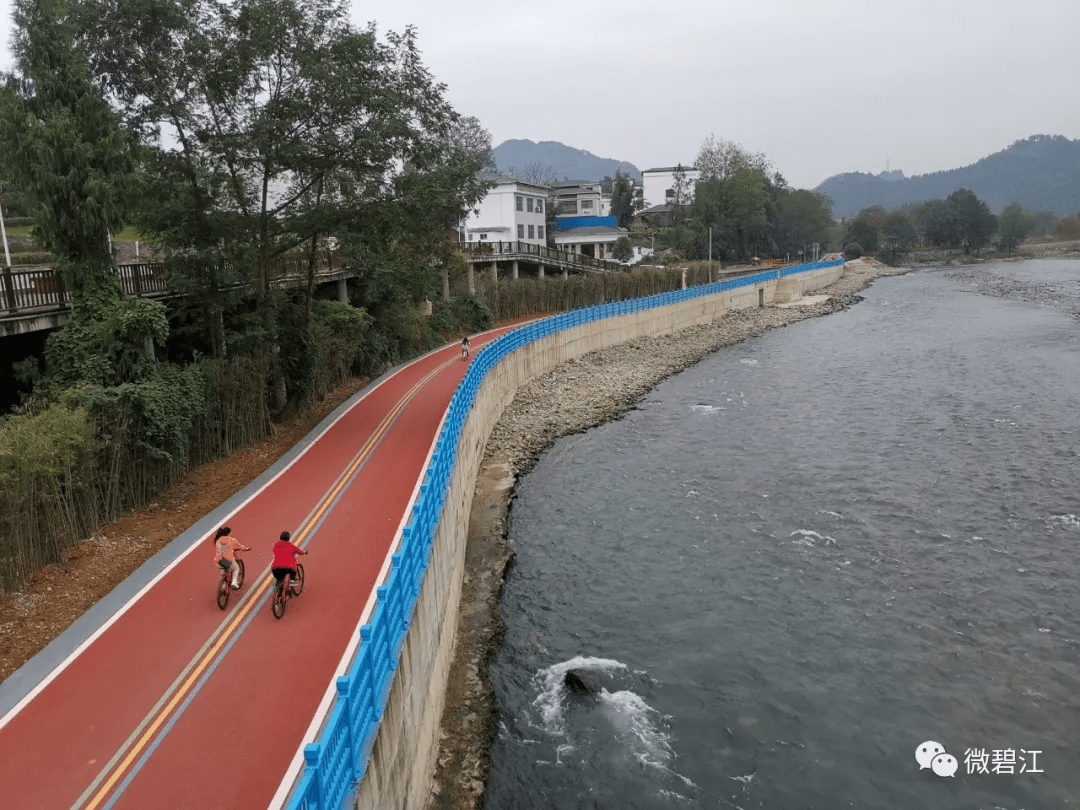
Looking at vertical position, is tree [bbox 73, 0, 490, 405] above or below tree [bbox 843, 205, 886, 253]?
below

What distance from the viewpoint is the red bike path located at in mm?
9648

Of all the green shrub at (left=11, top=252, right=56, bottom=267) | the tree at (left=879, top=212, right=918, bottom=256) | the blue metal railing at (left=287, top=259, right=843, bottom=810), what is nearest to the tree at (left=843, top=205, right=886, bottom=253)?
the tree at (left=879, top=212, right=918, bottom=256)

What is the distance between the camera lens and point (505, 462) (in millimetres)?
28781

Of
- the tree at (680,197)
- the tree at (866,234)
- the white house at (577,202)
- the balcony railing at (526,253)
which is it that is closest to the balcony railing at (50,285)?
the balcony railing at (526,253)

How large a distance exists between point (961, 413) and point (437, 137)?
26.0 meters

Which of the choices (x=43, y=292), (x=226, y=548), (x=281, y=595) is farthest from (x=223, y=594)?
(x=43, y=292)

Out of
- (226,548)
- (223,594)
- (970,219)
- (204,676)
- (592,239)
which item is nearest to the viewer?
(204,676)

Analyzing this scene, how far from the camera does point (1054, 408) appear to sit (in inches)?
1389

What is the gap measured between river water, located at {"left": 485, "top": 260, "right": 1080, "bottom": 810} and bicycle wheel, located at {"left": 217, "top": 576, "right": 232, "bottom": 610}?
5.28m

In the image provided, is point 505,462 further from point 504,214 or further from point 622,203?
point 622,203

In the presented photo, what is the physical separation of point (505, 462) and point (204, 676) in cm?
1751

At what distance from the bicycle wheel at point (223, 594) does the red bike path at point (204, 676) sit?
114 mm

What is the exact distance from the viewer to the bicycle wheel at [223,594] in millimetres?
→ 13883

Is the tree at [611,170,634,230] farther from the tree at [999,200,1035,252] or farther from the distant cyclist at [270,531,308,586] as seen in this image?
the distant cyclist at [270,531,308,586]
